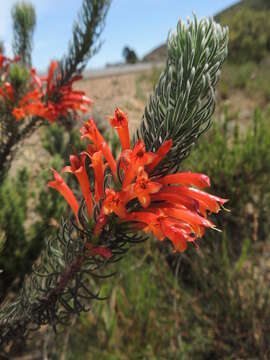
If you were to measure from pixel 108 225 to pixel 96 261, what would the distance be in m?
0.12

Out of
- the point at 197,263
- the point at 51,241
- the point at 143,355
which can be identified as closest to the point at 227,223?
the point at 197,263

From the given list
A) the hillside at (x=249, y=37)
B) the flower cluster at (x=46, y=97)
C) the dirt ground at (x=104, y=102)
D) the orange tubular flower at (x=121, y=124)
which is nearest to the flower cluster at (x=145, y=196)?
the orange tubular flower at (x=121, y=124)

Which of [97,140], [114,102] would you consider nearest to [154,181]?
[97,140]

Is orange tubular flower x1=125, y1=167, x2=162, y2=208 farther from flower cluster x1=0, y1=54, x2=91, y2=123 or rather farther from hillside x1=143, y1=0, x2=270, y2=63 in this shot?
hillside x1=143, y1=0, x2=270, y2=63

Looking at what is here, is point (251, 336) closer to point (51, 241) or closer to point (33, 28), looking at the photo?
point (51, 241)

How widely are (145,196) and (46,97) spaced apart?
7.33 feet

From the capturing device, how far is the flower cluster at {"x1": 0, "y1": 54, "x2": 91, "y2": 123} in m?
2.65

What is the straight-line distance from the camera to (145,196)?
35.3 inches

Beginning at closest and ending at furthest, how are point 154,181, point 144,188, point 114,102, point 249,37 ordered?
point 144,188 → point 154,181 → point 114,102 → point 249,37

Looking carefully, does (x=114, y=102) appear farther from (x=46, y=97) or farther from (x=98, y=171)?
(x=98, y=171)

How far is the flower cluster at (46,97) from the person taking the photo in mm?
2654

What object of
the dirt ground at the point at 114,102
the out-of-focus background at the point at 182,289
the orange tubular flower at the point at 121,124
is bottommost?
the out-of-focus background at the point at 182,289

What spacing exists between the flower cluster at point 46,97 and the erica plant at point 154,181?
1729 millimetres

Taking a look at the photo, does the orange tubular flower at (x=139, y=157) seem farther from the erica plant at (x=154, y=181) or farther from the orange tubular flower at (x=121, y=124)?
the orange tubular flower at (x=121, y=124)
